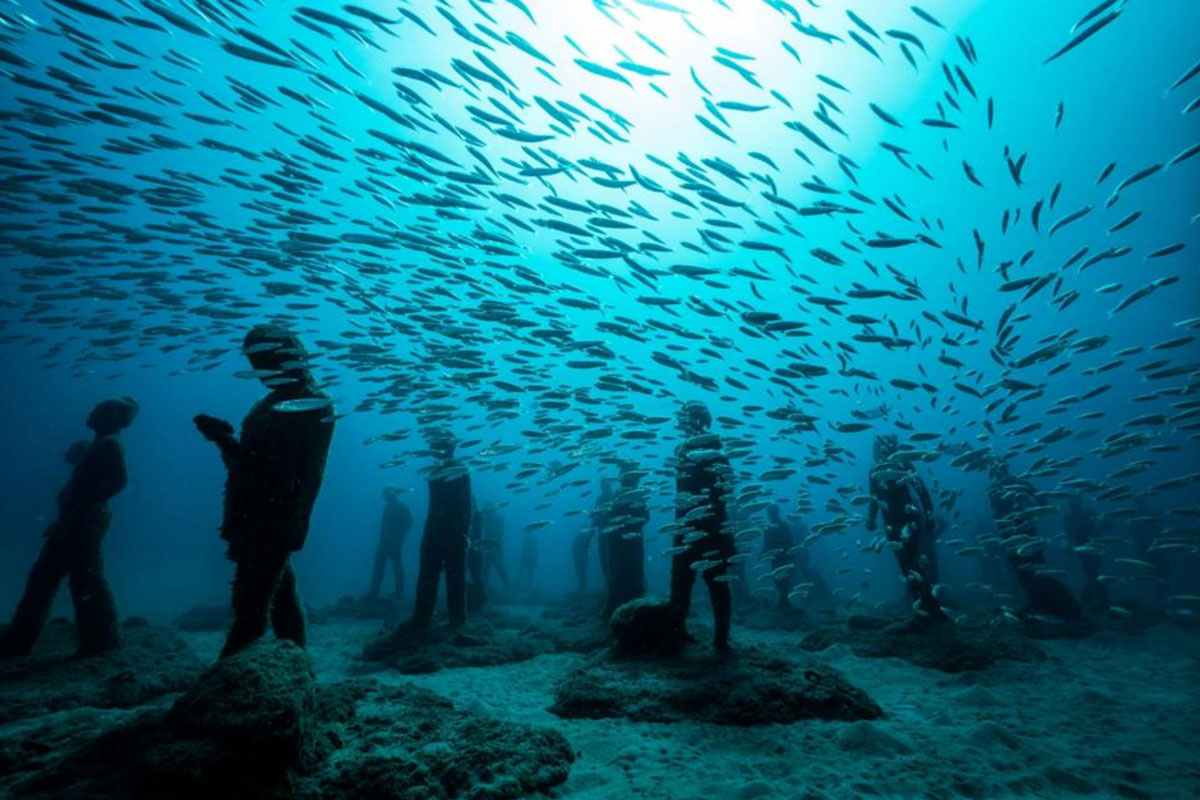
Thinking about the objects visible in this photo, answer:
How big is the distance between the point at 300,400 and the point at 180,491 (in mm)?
119051

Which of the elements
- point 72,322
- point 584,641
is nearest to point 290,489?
point 584,641

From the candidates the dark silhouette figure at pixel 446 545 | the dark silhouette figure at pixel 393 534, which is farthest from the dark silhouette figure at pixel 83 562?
the dark silhouette figure at pixel 393 534

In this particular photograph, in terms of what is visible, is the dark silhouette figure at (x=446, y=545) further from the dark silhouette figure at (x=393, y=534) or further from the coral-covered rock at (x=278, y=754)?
the dark silhouette figure at (x=393, y=534)

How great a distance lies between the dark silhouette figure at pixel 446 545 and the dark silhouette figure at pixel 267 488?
4708mm

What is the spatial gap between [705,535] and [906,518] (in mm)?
5448

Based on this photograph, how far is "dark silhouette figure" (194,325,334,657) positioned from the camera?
404 cm

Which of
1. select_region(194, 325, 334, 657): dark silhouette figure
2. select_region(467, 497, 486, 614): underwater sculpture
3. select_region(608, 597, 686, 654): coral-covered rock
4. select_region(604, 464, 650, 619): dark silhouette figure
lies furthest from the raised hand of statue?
select_region(467, 497, 486, 614): underwater sculpture

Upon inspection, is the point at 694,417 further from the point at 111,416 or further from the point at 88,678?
the point at 111,416

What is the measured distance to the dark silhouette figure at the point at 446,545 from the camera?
358 inches

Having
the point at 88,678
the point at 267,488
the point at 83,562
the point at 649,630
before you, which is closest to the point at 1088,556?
the point at 649,630

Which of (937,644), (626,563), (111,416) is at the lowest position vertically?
(937,644)

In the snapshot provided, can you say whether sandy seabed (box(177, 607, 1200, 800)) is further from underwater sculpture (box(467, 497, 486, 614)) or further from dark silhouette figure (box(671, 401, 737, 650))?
underwater sculpture (box(467, 497, 486, 614))

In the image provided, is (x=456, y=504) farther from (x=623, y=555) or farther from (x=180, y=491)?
(x=180, y=491)

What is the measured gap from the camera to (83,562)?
6934 mm
